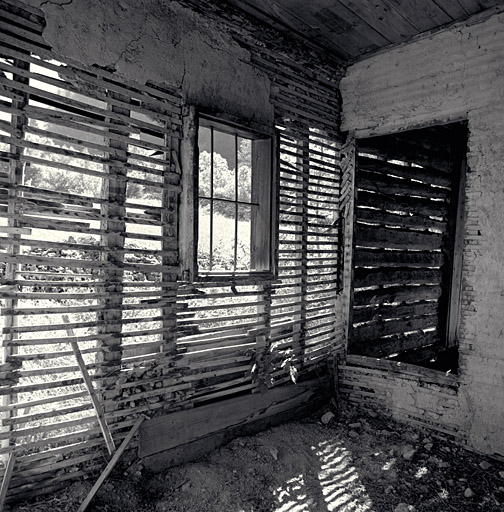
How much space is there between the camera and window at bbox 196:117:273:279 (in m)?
2.99

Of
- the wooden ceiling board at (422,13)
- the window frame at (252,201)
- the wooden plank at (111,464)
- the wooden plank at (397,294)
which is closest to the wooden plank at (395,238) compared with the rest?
the wooden plank at (397,294)

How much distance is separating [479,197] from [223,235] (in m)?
1.83

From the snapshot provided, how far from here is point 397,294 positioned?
4.48 m

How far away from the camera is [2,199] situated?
2.17 metres

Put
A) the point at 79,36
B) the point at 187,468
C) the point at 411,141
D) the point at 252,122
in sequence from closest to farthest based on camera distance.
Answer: the point at 79,36
the point at 187,468
the point at 252,122
the point at 411,141

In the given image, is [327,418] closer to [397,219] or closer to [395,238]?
[395,238]

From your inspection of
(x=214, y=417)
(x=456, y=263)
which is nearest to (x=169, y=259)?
(x=214, y=417)

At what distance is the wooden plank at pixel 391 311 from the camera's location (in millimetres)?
4064

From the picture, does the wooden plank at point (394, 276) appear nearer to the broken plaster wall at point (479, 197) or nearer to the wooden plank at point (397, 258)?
the wooden plank at point (397, 258)

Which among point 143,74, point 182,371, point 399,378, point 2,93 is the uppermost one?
point 143,74

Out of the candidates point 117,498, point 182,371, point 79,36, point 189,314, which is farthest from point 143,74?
point 117,498

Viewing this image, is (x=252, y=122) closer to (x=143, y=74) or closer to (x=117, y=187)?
(x=143, y=74)

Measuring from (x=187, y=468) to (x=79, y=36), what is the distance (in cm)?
265

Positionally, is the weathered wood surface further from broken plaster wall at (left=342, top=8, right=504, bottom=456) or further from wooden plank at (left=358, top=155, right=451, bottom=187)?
broken plaster wall at (left=342, top=8, right=504, bottom=456)
